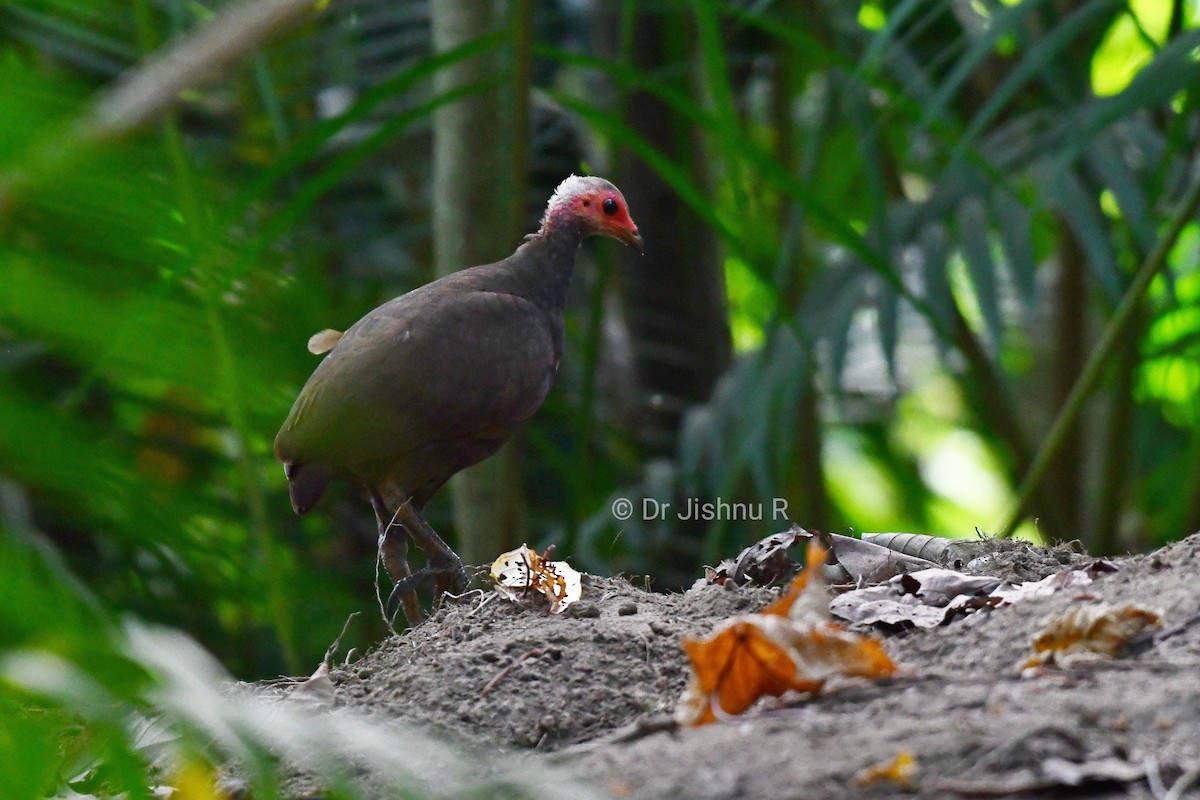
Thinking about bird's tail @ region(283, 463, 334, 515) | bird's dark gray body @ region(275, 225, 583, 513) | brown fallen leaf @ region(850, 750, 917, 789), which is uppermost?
bird's dark gray body @ region(275, 225, 583, 513)

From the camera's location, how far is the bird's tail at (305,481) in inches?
134

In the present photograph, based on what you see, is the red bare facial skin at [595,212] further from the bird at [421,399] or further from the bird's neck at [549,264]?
the bird at [421,399]

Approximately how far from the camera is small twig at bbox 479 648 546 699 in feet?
7.27

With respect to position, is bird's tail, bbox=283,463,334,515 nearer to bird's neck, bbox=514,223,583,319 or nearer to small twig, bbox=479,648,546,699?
bird's neck, bbox=514,223,583,319

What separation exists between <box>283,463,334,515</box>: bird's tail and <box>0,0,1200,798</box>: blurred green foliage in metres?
0.16

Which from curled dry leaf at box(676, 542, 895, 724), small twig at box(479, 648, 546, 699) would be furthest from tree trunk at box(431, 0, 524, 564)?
curled dry leaf at box(676, 542, 895, 724)

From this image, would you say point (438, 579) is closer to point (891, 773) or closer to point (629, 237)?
point (629, 237)

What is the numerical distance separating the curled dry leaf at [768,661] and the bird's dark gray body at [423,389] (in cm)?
162

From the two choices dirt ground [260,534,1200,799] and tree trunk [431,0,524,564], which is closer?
dirt ground [260,534,1200,799]

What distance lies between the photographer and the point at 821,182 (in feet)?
25.0

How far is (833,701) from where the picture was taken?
1.80m

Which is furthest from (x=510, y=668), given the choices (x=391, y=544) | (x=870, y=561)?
(x=391, y=544)

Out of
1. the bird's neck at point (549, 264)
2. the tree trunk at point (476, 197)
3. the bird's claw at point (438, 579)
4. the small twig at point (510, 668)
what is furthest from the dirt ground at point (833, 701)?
the bird's neck at point (549, 264)

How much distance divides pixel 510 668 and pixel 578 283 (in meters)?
4.29
